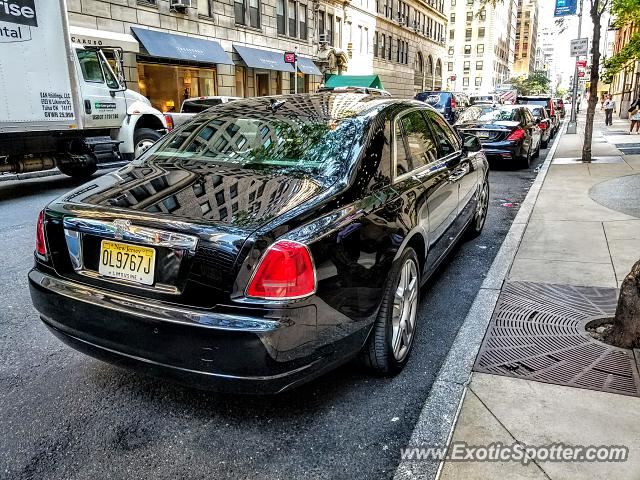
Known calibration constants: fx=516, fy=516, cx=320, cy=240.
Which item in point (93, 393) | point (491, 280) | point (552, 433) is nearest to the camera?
point (552, 433)

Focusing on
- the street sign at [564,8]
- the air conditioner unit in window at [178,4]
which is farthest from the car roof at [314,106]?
the air conditioner unit in window at [178,4]

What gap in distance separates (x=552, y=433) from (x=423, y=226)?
1.52m

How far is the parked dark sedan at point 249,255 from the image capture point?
231 centimetres

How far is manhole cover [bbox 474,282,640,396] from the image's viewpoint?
124 inches

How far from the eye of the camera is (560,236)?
6320 millimetres

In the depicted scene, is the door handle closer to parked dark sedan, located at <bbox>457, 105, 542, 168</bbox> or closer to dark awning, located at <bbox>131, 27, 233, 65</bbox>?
parked dark sedan, located at <bbox>457, 105, 542, 168</bbox>

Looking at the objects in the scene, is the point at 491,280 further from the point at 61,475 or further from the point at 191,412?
the point at 61,475

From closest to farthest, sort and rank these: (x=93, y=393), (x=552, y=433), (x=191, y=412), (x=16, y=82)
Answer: (x=552, y=433)
(x=191, y=412)
(x=93, y=393)
(x=16, y=82)

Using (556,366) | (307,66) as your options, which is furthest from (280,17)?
(556,366)

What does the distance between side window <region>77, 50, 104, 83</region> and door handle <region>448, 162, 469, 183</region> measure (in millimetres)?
8535

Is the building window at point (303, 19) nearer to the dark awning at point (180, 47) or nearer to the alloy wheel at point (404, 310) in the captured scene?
the dark awning at point (180, 47)

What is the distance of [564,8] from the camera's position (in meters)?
16.6

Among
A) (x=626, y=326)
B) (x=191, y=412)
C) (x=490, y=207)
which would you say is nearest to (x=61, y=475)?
(x=191, y=412)

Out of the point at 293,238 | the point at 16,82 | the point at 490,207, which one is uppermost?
the point at 16,82
